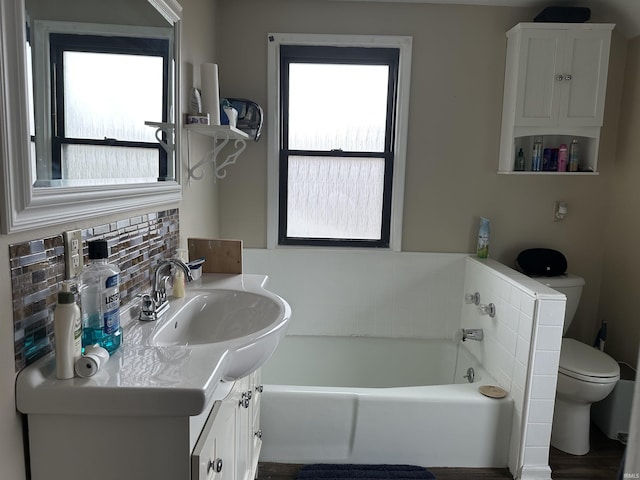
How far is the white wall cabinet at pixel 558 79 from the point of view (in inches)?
97.7

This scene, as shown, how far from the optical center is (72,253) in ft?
3.47

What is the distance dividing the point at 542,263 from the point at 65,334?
256 centimetres

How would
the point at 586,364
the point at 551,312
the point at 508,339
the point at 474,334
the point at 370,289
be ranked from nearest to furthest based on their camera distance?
the point at 551,312 → the point at 508,339 → the point at 586,364 → the point at 474,334 → the point at 370,289

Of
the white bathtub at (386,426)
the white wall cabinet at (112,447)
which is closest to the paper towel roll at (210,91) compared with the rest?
the white bathtub at (386,426)

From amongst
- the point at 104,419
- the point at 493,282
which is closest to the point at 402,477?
the point at 493,282

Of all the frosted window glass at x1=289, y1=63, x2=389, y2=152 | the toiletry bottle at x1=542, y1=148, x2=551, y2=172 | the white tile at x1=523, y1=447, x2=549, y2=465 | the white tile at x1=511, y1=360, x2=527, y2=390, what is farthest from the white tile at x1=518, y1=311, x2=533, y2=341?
the frosted window glass at x1=289, y1=63, x2=389, y2=152

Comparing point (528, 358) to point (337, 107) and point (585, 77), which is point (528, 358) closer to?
point (585, 77)

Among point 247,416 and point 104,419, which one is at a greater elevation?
point 104,419

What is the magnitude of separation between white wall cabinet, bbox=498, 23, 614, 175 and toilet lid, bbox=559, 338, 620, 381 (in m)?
1.02

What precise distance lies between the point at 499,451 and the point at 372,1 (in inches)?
98.5

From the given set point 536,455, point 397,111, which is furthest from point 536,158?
point 536,455

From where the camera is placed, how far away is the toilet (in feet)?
7.29

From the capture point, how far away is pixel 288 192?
9.49ft

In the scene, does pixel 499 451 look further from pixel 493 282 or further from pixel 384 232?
pixel 384 232
